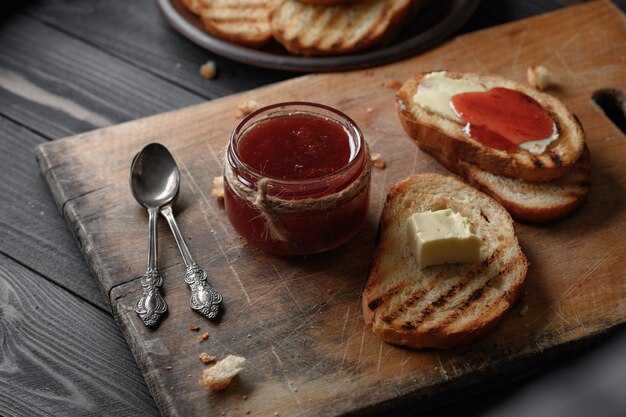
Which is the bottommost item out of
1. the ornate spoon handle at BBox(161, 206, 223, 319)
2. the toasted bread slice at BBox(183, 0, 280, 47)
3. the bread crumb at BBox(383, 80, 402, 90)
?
the ornate spoon handle at BBox(161, 206, 223, 319)

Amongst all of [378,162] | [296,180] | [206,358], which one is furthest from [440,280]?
[206,358]

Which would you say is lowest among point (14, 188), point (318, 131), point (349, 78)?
point (14, 188)

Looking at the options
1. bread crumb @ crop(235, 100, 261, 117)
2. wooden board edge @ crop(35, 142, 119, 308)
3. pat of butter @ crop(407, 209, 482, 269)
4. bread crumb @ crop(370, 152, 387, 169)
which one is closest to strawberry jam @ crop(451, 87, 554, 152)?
bread crumb @ crop(370, 152, 387, 169)

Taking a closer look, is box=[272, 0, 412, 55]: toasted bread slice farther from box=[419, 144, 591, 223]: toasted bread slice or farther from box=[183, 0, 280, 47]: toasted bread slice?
box=[419, 144, 591, 223]: toasted bread slice

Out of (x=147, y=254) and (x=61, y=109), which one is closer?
(x=147, y=254)

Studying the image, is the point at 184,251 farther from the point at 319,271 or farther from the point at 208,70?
the point at 208,70

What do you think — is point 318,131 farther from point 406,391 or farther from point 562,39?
point 562,39

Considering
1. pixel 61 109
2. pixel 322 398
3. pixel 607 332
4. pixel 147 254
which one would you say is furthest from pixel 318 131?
pixel 61 109

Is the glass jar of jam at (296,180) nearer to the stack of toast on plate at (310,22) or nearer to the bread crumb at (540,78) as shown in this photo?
the stack of toast on plate at (310,22)
